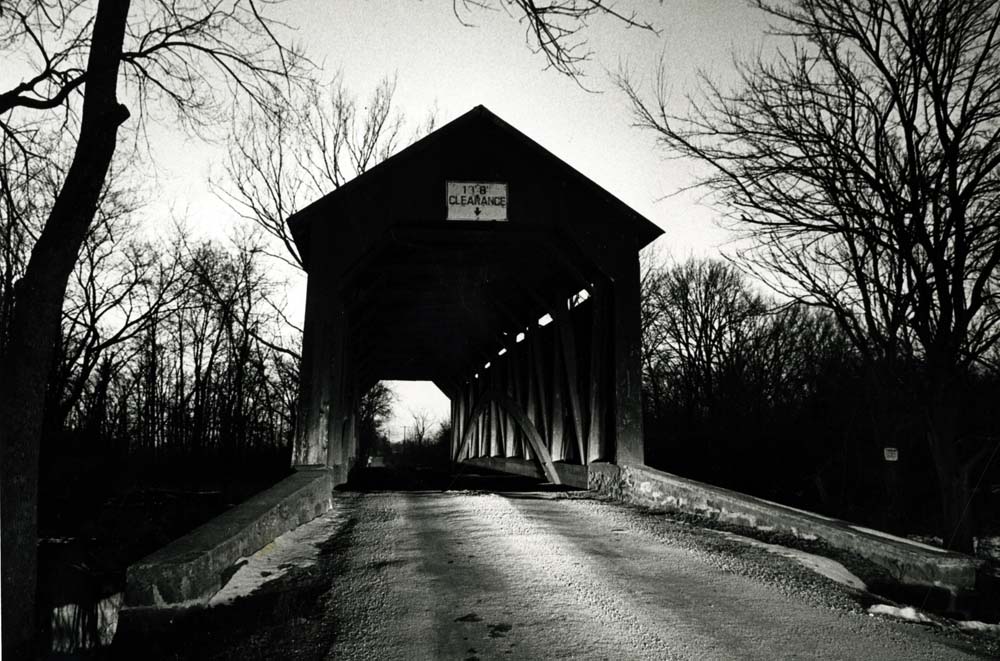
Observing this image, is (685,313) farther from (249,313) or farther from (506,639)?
(506,639)

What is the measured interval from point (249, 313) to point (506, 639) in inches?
908

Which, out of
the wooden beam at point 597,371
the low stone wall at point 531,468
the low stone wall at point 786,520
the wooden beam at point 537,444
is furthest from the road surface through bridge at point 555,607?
the wooden beam at point 537,444

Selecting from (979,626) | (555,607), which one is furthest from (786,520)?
(555,607)

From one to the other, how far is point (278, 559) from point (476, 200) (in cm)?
463

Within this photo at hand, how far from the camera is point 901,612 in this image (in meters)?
3.04

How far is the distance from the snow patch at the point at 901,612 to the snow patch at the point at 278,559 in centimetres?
313

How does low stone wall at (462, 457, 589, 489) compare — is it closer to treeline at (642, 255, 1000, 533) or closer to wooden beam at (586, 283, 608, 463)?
wooden beam at (586, 283, 608, 463)

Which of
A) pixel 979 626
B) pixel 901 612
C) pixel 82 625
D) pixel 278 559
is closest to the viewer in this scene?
pixel 979 626

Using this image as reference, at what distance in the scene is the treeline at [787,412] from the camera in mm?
12789

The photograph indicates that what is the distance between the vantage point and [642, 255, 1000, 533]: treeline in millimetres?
12789

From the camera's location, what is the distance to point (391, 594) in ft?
10.9

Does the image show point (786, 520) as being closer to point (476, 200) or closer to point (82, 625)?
point (476, 200)

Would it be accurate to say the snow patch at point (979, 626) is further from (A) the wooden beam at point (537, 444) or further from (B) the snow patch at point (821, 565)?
(A) the wooden beam at point (537, 444)

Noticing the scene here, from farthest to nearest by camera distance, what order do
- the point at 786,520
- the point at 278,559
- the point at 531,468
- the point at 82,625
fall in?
1. the point at 531,468
2. the point at 82,625
3. the point at 786,520
4. the point at 278,559
